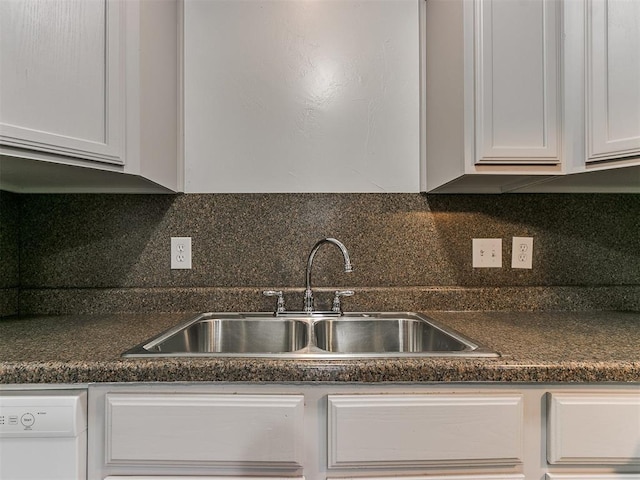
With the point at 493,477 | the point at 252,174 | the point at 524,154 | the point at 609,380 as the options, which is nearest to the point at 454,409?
the point at 493,477

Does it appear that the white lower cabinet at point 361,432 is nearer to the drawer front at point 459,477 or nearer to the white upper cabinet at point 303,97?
the drawer front at point 459,477

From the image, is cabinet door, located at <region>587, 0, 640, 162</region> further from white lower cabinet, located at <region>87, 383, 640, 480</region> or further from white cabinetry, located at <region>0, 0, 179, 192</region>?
white cabinetry, located at <region>0, 0, 179, 192</region>

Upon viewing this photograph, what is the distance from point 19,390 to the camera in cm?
75

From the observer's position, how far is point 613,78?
0.99 m

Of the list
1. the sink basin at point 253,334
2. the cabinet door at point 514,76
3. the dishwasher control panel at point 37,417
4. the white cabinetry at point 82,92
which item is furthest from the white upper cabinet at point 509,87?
the dishwasher control panel at point 37,417

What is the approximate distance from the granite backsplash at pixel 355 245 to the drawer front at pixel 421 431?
55 cm

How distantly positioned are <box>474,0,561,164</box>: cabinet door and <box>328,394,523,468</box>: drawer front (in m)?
0.69

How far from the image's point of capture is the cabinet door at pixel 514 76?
3.32 ft

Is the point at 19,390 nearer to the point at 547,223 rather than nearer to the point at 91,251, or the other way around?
the point at 91,251

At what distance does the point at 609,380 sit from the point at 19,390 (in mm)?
1291

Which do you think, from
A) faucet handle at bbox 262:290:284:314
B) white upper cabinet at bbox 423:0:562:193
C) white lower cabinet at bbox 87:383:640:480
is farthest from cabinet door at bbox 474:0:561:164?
faucet handle at bbox 262:290:284:314

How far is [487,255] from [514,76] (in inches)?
25.1

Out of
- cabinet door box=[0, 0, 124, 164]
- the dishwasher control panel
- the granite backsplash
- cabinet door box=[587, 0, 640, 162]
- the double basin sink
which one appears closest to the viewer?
the dishwasher control panel

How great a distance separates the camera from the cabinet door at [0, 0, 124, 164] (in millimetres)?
837
